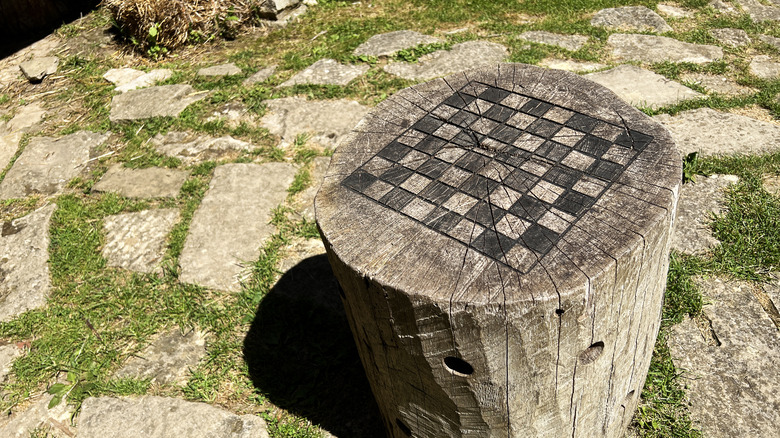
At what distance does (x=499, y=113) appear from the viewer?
2297 millimetres

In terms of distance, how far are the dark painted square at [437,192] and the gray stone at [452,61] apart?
8.35 ft

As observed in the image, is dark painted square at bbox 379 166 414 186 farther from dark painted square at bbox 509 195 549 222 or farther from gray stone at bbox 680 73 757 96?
gray stone at bbox 680 73 757 96

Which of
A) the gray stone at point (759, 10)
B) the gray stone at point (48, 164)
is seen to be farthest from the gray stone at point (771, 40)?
the gray stone at point (48, 164)

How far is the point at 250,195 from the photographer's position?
12.0 ft

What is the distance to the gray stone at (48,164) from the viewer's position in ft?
13.1

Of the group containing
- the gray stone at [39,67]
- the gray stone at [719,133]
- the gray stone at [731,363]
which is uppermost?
the gray stone at [39,67]

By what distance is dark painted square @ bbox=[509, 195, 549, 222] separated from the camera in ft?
5.98

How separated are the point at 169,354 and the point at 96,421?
42 centimetres

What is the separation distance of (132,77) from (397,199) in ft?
12.5

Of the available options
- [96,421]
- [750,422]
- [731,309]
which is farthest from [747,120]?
[96,421]

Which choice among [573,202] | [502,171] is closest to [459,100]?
[502,171]

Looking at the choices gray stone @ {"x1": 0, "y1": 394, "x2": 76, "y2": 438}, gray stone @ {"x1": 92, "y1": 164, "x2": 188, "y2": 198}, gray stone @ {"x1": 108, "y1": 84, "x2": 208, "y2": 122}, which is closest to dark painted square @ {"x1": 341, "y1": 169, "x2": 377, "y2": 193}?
gray stone @ {"x1": 0, "y1": 394, "x2": 76, "y2": 438}

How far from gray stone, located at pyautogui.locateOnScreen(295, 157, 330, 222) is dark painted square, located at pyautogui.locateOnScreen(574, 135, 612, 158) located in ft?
5.41

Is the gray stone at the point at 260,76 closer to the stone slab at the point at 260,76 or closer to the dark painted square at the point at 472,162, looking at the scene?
the stone slab at the point at 260,76
